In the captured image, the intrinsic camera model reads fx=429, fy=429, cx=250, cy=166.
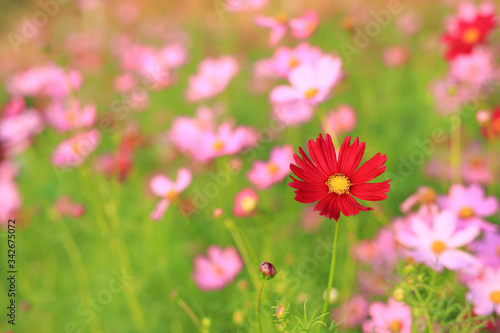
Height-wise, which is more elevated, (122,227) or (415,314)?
(122,227)

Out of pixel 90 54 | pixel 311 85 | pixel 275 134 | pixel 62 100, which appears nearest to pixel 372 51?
pixel 275 134

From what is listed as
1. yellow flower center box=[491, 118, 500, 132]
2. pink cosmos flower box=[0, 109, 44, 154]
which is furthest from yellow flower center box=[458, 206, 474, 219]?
pink cosmos flower box=[0, 109, 44, 154]

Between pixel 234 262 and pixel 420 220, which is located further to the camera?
pixel 234 262

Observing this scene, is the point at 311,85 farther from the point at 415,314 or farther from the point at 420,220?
the point at 415,314

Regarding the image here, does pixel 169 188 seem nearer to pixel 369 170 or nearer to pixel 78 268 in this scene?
pixel 369 170

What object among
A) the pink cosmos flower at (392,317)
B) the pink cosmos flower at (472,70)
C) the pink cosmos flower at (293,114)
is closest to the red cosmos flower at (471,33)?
A: the pink cosmos flower at (472,70)


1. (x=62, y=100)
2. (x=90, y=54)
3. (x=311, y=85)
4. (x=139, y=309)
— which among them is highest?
(x=90, y=54)

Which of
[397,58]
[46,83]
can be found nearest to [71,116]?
[46,83]
